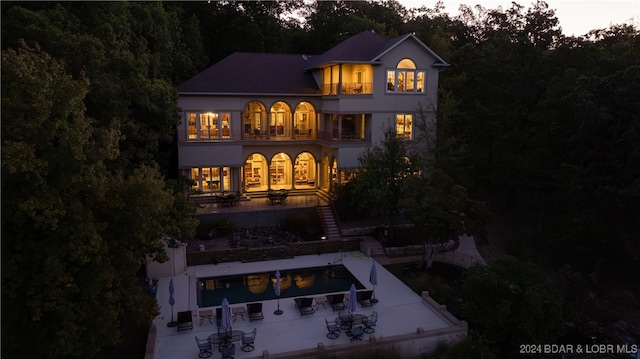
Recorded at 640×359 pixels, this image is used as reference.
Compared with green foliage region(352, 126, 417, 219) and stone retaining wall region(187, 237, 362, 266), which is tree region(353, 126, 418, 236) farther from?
stone retaining wall region(187, 237, 362, 266)

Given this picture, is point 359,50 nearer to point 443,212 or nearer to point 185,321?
point 443,212

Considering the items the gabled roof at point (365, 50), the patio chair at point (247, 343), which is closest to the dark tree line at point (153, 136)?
the patio chair at point (247, 343)

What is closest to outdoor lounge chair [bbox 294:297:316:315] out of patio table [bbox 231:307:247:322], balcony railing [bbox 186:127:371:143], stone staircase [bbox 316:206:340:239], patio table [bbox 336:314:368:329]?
patio table [bbox 336:314:368:329]

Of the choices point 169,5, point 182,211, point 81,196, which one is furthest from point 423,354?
point 169,5

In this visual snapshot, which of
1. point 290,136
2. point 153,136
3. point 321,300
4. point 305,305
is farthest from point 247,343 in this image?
point 290,136

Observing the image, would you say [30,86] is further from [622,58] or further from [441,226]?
[622,58]
